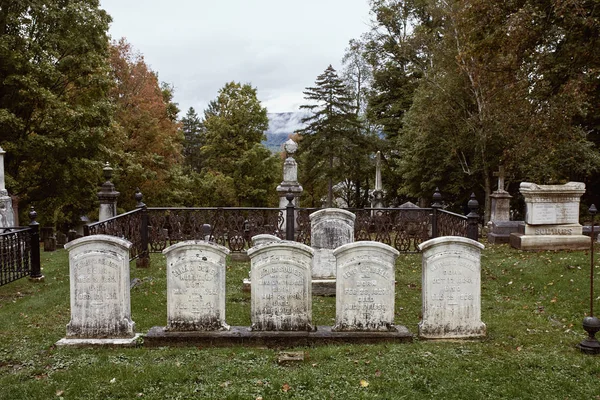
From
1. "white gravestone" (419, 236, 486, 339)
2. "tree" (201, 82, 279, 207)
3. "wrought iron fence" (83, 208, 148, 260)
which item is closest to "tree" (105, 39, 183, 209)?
"tree" (201, 82, 279, 207)

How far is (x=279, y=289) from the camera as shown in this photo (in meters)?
6.50

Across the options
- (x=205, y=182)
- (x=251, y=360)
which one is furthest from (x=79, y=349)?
(x=205, y=182)

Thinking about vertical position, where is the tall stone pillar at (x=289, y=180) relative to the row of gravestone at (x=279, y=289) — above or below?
above

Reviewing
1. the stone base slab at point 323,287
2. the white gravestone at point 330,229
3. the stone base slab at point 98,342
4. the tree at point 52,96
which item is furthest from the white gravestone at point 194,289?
the tree at point 52,96

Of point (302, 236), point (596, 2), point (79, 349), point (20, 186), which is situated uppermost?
point (596, 2)

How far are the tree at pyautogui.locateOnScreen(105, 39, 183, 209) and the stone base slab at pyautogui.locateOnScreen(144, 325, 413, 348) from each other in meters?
16.9

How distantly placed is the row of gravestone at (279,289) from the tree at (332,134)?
22836 mm

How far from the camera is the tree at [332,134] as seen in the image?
29.2 m

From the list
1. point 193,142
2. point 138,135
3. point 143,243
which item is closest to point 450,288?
point 143,243

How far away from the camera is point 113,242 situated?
6.34m

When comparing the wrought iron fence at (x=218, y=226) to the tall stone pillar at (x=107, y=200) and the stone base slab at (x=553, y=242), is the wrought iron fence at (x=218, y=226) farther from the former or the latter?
the stone base slab at (x=553, y=242)

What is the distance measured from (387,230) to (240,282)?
5.02 m

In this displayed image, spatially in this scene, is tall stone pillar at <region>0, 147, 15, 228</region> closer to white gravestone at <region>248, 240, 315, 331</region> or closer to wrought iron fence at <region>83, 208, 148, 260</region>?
wrought iron fence at <region>83, 208, 148, 260</region>

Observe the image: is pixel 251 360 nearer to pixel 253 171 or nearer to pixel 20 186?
pixel 20 186
